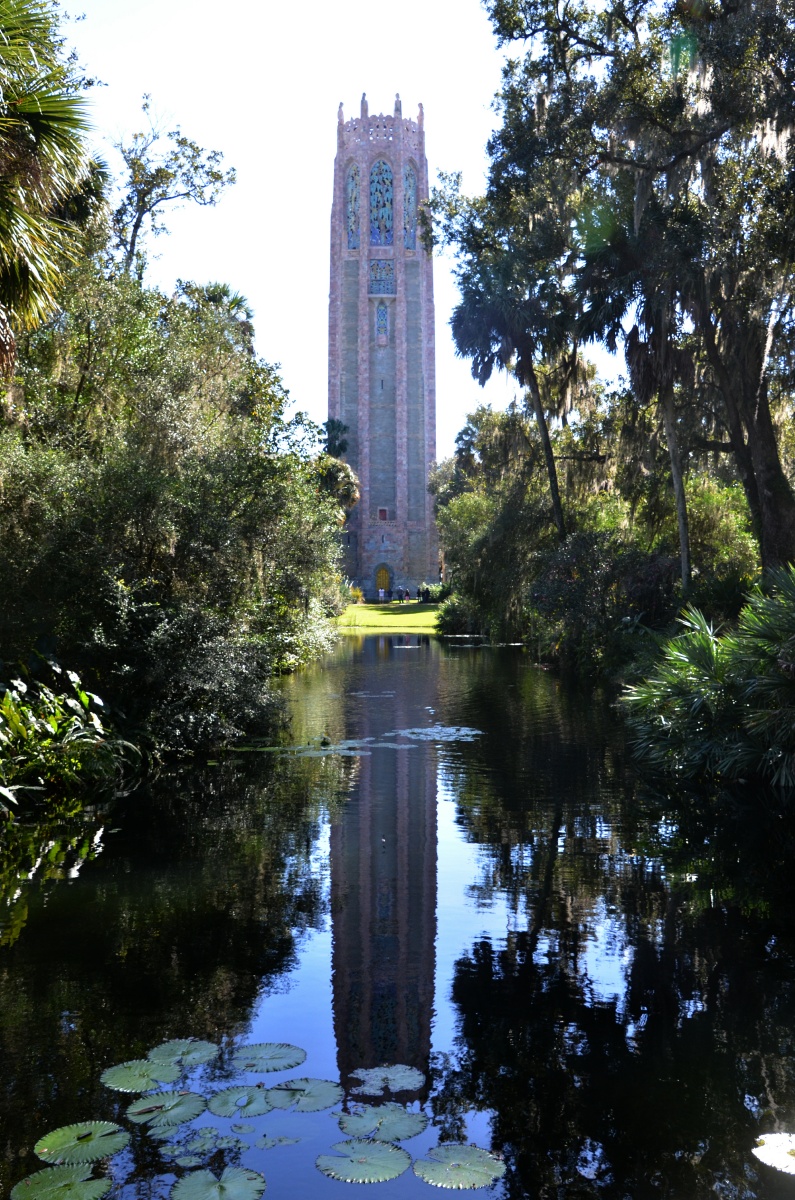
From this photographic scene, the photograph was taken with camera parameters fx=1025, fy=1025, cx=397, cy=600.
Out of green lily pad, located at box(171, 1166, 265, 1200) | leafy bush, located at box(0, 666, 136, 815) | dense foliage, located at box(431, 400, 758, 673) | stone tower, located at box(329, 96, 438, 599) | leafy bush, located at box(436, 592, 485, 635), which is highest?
stone tower, located at box(329, 96, 438, 599)

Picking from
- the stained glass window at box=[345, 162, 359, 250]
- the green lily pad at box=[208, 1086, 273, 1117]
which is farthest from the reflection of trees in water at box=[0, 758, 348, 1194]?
the stained glass window at box=[345, 162, 359, 250]

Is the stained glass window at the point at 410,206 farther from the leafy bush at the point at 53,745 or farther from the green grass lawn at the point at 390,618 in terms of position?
the leafy bush at the point at 53,745

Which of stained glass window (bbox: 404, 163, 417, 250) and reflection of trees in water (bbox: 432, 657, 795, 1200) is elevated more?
stained glass window (bbox: 404, 163, 417, 250)

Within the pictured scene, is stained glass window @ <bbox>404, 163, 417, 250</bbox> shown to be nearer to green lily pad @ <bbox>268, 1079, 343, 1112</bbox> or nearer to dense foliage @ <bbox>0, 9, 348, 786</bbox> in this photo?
dense foliage @ <bbox>0, 9, 348, 786</bbox>

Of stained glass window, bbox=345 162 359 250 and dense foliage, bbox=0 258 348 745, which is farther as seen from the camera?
stained glass window, bbox=345 162 359 250

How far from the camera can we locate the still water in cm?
394

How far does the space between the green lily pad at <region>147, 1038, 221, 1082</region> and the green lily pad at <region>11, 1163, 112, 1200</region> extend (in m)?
0.84

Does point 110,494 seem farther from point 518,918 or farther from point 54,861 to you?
point 518,918

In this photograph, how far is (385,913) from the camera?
6.89 m

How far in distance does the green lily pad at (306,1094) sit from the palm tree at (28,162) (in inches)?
266

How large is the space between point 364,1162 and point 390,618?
173 ft

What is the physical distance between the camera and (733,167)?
17.3 meters

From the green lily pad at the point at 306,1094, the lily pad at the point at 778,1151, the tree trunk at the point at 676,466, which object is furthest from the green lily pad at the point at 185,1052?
the tree trunk at the point at 676,466

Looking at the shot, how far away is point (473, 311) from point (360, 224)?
5594 centimetres
